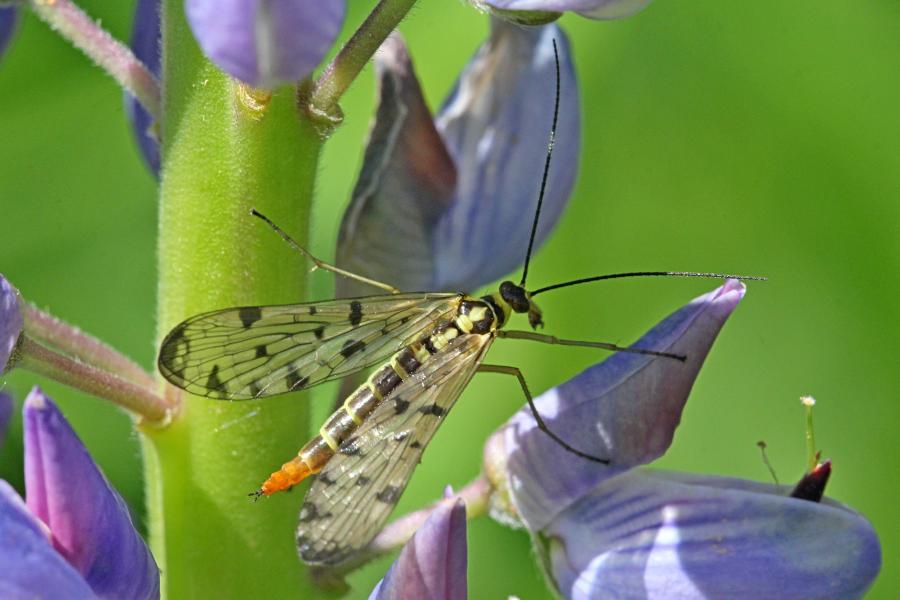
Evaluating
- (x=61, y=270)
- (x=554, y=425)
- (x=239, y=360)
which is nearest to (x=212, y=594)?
(x=239, y=360)

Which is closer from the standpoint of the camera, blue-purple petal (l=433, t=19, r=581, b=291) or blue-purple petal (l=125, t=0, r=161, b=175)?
blue-purple petal (l=125, t=0, r=161, b=175)

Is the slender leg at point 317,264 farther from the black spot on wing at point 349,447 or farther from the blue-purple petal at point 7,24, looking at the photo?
the blue-purple petal at point 7,24

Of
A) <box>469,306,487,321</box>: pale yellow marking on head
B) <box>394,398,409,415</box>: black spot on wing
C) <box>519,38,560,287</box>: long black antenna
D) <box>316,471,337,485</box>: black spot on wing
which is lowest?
<box>316,471,337,485</box>: black spot on wing

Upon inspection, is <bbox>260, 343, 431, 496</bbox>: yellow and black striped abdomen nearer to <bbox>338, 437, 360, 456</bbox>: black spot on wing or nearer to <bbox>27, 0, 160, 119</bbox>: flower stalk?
<bbox>338, 437, 360, 456</bbox>: black spot on wing

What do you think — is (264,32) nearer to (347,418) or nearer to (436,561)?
(436,561)

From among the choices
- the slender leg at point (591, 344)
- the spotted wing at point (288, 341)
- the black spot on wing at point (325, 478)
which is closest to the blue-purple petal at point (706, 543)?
the slender leg at point (591, 344)

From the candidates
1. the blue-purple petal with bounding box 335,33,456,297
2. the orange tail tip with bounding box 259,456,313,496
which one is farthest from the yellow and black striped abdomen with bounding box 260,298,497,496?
the blue-purple petal with bounding box 335,33,456,297

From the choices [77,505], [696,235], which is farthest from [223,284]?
[696,235]

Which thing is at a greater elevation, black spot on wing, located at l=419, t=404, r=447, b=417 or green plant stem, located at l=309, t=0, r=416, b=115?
green plant stem, located at l=309, t=0, r=416, b=115
